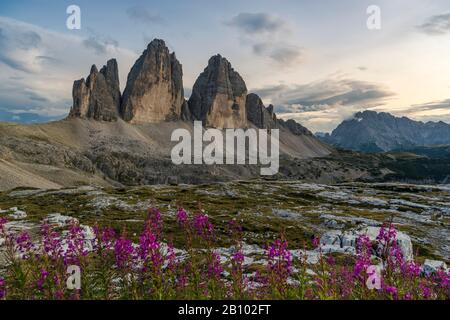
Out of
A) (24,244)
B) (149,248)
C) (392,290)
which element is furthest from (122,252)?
(392,290)

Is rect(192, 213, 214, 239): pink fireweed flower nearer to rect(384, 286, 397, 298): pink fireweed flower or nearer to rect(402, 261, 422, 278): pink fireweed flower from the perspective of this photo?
rect(384, 286, 397, 298): pink fireweed flower

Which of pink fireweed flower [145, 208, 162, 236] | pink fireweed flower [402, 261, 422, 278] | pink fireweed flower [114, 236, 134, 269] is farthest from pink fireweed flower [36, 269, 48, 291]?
pink fireweed flower [402, 261, 422, 278]

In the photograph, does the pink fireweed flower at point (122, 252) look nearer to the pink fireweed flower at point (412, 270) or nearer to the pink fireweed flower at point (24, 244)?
the pink fireweed flower at point (24, 244)

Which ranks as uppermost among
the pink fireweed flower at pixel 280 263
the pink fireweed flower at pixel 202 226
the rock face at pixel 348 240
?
the pink fireweed flower at pixel 202 226

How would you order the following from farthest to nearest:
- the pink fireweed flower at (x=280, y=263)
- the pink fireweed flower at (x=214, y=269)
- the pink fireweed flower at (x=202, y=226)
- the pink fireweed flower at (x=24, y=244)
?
the pink fireweed flower at (x=24, y=244), the pink fireweed flower at (x=202, y=226), the pink fireweed flower at (x=214, y=269), the pink fireweed flower at (x=280, y=263)

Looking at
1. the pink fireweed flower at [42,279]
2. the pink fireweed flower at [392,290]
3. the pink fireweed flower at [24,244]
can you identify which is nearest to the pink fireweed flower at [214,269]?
the pink fireweed flower at [392,290]

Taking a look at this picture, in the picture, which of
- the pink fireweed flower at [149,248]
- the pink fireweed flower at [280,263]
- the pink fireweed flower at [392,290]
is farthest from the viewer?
the pink fireweed flower at [280,263]

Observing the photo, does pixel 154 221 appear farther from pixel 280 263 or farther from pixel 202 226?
pixel 280 263

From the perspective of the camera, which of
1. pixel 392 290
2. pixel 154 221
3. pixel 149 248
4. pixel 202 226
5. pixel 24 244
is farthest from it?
pixel 24 244

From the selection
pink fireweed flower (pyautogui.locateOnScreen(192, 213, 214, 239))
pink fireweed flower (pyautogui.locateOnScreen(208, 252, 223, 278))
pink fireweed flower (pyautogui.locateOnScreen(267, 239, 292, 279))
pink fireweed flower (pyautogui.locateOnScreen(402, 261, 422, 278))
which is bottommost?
pink fireweed flower (pyautogui.locateOnScreen(402, 261, 422, 278))

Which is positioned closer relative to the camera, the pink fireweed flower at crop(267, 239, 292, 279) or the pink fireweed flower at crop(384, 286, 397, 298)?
the pink fireweed flower at crop(384, 286, 397, 298)

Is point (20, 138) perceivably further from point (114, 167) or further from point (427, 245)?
point (427, 245)

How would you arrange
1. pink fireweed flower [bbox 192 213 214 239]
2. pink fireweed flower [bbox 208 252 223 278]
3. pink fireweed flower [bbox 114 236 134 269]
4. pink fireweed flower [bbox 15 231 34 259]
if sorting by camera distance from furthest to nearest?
→ pink fireweed flower [bbox 15 231 34 259]
pink fireweed flower [bbox 192 213 214 239]
pink fireweed flower [bbox 208 252 223 278]
pink fireweed flower [bbox 114 236 134 269]
